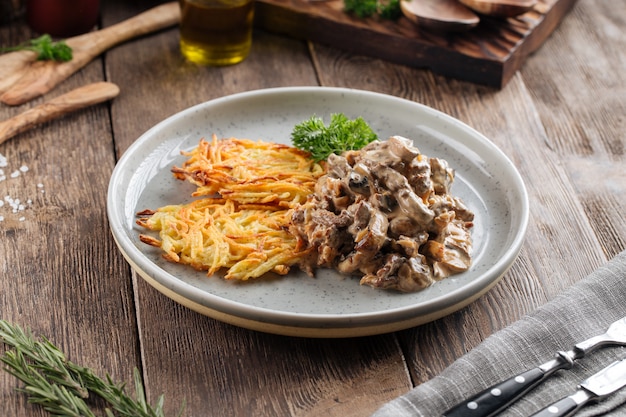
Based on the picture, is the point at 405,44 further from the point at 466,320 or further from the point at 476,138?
the point at 466,320

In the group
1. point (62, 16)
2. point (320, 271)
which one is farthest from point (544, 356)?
point (62, 16)

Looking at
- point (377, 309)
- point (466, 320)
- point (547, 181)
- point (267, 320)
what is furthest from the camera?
point (547, 181)

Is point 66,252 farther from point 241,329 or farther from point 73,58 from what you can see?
point 73,58

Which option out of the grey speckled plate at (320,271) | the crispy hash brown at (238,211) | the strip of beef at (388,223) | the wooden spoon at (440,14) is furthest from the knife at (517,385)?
the wooden spoon at (440,14)

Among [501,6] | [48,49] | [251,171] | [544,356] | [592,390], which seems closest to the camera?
→ [592,390]

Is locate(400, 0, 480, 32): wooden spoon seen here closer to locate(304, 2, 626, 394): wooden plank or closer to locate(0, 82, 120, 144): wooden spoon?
locate(304, 2, 626, 394): wooden plank

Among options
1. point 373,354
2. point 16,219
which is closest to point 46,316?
point 16,219

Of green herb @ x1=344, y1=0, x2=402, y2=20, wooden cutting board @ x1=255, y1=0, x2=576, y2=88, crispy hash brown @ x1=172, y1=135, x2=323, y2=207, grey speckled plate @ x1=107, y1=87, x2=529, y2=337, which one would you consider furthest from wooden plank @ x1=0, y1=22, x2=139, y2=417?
green herb @ x1=344, y1=0, x2=402, y2=20
